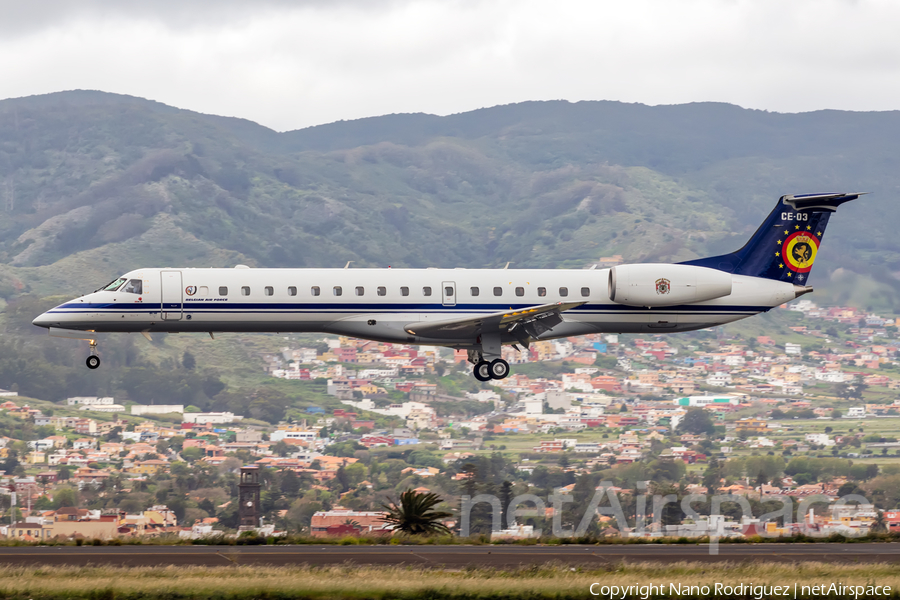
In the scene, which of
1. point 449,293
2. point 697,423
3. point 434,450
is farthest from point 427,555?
point 697,423

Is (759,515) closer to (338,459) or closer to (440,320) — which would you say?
(440,320)

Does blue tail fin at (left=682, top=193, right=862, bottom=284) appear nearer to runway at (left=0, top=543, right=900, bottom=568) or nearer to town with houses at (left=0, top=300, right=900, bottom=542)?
runway at (left=0, top=543, right=900, bottom=568)

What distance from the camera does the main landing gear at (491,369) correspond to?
40.3 meters

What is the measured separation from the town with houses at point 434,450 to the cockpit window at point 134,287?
27447 millimetres

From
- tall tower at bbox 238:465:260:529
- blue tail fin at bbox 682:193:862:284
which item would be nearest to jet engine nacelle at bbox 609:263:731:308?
blue tail fin at bbox 682:193:862:284

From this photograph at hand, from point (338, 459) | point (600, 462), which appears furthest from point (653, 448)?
point (338, 459)

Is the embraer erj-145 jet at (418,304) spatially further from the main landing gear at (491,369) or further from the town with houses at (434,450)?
the town with houses at (434,450)

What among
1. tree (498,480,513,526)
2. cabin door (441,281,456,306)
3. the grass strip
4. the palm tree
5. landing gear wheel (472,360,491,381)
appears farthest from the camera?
tree (498,480,513,526)

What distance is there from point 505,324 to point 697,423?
438 ft

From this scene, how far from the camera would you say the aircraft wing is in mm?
37806

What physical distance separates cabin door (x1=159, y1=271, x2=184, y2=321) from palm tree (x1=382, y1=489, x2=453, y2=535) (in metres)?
9.74

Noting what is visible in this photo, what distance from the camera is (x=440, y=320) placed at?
128 feet

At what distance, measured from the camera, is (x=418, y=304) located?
39250 mm

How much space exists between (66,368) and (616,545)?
15996 centimetres
